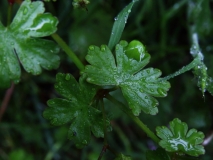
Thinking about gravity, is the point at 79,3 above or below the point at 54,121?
above

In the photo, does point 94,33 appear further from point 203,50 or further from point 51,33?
point 51,33

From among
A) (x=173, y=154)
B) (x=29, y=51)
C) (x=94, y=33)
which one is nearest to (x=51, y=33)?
(x=29, y=51)

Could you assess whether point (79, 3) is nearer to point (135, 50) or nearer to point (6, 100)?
point (135, 50)

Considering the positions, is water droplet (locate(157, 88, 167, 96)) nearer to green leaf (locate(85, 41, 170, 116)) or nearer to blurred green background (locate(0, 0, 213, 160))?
green leaf (locate(85, 41, 170, 116))

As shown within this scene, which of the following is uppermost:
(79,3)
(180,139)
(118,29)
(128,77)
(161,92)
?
(79,3)

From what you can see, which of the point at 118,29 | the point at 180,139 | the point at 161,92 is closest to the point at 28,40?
the point at 118,29

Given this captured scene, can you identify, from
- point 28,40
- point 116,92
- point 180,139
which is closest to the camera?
point 180,139

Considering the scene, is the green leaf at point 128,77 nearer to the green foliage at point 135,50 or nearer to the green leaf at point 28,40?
the green foliage at point 135,50
